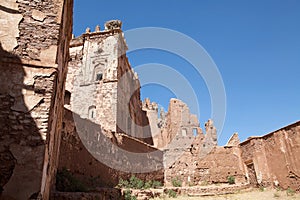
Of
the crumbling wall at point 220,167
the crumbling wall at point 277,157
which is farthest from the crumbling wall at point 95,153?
the crumbling wall at point 277,157

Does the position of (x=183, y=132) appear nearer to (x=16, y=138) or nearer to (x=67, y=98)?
(x=67, y=98)

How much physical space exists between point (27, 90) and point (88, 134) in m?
6.96

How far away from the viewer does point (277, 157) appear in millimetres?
13141

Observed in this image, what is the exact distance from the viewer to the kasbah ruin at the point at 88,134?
4953 millimetres

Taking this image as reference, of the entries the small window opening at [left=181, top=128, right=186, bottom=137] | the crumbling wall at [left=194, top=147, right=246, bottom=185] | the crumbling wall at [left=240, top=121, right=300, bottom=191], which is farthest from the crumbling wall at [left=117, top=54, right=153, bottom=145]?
the crumbling wall at [left=240, top=121, right=300, bottom=191]

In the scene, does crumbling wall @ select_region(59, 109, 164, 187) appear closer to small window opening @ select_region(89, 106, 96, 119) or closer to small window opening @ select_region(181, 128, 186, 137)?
small window opening @ select_region(89, 106, 96, 119)

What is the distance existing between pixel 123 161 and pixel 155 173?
4407mm

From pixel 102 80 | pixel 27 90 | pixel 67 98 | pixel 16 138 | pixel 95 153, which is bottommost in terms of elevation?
pixel 16 138

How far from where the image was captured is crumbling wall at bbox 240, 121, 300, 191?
12062 mm

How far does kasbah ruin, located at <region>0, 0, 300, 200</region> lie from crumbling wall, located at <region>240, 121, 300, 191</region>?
0.18 ft

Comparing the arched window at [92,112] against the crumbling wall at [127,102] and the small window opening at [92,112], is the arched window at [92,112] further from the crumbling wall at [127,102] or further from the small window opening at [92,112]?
the crumbling wall at [127,102]

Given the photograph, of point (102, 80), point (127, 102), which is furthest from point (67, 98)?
point (127, 102)

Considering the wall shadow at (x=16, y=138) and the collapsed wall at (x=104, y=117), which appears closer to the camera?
the wall shadow at (x=16, y=138)

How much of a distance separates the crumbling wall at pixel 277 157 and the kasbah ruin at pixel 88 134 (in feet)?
0.18
